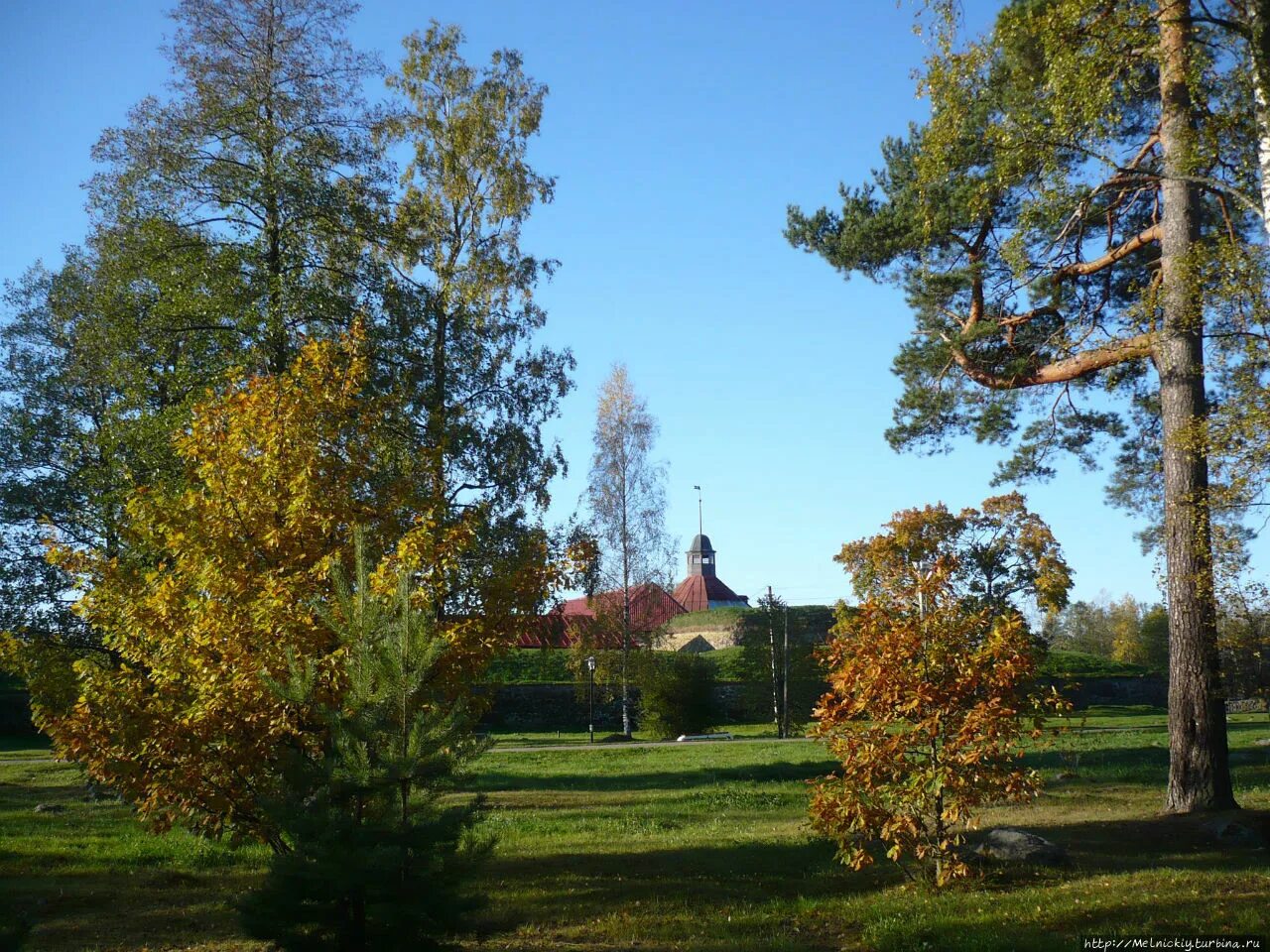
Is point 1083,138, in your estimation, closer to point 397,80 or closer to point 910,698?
point 910,698

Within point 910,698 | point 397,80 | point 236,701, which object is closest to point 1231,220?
point 910,698

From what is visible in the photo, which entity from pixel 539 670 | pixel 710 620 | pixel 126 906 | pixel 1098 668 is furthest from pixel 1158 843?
pixel 1098 668

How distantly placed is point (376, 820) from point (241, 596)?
3308 mm

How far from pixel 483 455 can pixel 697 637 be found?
40993 mm

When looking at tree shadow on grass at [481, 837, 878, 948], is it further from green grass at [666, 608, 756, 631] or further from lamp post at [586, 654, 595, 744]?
green grass at [666, 608, 756, 631]

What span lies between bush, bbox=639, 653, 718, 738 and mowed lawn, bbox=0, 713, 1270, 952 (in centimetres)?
1993

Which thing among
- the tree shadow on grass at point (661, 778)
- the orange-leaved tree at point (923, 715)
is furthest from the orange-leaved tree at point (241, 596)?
the tree shadow on grass at point (661, 778)

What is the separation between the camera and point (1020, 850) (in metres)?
9.45

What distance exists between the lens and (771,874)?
1023 centimetres

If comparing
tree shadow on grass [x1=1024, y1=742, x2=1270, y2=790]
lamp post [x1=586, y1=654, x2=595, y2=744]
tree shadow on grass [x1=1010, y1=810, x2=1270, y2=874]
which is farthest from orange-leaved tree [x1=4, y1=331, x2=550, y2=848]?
lamp post [x1=586, y1=654, x2=595, y2=744]

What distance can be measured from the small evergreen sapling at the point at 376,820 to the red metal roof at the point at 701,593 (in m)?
67.5

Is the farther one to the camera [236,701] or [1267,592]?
[1267,592]

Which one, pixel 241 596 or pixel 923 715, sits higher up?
pixel 241 596

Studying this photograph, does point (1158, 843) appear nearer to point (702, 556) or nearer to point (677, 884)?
point (677, 884)
